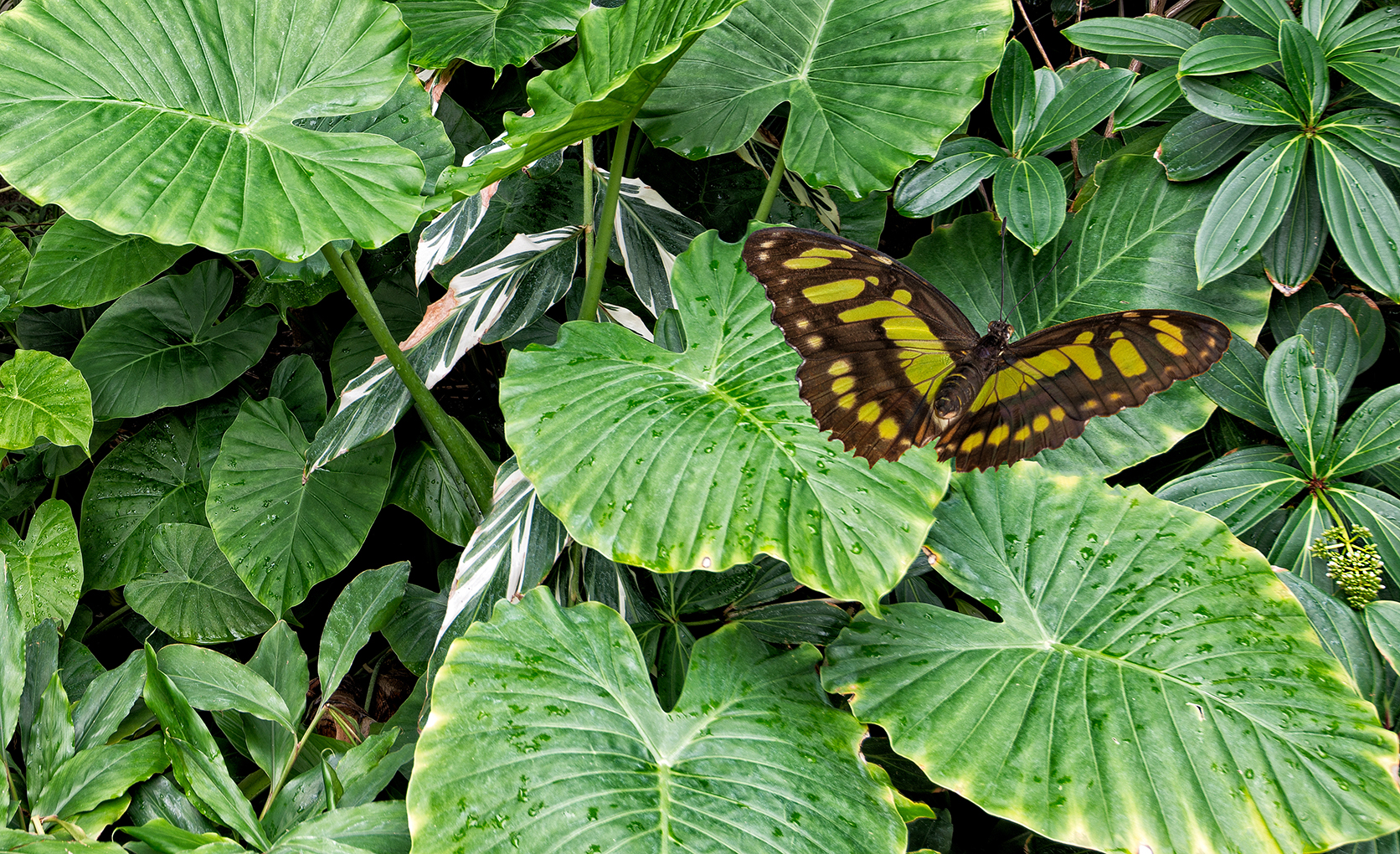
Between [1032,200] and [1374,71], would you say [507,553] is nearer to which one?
[1032,200]

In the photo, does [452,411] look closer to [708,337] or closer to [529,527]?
[529,527]

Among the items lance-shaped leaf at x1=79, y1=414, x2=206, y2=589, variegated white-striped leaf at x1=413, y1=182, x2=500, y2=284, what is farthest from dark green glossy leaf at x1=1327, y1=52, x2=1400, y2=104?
lance-shaped leaf at x1=79, y1=414, x2=206, y2=589

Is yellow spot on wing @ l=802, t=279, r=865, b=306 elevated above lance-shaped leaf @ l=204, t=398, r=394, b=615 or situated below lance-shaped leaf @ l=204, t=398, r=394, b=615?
above

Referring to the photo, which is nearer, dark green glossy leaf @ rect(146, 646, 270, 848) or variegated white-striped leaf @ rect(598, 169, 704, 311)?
dark green glossy leaf @ rect(146, 646, 270, 848)

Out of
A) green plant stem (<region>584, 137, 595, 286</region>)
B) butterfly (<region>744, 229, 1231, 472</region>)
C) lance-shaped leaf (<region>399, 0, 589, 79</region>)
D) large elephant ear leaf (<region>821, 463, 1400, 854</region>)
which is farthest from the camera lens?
green plant stem (<region>584, 137, 595, 286</region>)

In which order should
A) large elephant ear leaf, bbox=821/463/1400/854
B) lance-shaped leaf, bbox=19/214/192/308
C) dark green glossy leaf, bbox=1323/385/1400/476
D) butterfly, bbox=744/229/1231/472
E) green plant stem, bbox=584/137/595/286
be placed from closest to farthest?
large elephant ear leaf, bbox=821/463/1400/854, butterfly, bbox=744/229/1231/472, dark green glossy leaf, bbox=1323/385/1400/476, green plant stem, bbox=584/137/595/286, lance-shaped leaf, bbox=19/214/192/308

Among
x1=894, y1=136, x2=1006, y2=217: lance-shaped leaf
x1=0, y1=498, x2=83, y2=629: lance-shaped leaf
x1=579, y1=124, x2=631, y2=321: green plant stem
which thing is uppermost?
x1=894, y1=136, x2=1006, y2=217: lance-shaped leaf

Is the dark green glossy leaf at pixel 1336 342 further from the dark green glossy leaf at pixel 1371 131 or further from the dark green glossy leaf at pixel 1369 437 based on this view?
the dark green glossy leaf at pixel 1371 131

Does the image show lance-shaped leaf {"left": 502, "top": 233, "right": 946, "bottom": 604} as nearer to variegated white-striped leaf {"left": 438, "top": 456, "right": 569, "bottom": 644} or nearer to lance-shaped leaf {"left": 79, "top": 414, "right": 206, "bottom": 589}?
variegated white-striped leaf {"left": 438, "top": 456, "right": 569, "bottom": 644}

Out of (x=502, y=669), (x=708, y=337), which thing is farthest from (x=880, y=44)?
(x=502, y=669)
